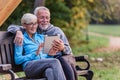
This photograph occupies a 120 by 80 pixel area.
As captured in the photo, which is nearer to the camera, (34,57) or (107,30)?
(34,57)

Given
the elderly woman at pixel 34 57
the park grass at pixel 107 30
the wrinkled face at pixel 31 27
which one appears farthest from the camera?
the park grass at pixel 107 30

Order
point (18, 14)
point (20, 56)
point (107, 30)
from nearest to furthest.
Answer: point (20, 56), point (18, 14), point (107, 30)

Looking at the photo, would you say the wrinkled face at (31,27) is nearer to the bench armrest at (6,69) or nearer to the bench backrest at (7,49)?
the bench backrest at (7,49)

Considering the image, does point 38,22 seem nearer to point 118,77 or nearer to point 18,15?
point 118,77

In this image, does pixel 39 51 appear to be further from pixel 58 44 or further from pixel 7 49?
pixel 7 49

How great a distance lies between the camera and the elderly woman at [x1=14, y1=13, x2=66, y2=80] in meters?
6.38

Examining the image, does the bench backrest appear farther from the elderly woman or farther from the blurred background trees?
the blurred background trees

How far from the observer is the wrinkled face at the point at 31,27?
674 cm

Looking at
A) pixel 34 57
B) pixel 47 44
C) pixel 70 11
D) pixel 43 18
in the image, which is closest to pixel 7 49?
pixel 34 57

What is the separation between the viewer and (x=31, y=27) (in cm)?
677

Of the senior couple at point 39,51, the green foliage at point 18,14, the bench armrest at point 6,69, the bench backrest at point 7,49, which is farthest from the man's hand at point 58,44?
the green foliage at point 18,14

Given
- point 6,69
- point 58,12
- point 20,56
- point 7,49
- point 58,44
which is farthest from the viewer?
point 58,12

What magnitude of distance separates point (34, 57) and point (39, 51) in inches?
4.5

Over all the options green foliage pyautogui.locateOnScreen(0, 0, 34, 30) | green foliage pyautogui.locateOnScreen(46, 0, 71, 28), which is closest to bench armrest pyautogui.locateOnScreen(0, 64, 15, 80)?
green foliage pyautogui.locateOnScreen(0, 0, 34, 30)
